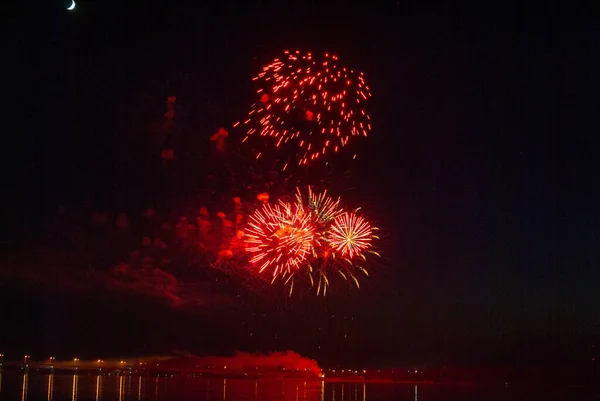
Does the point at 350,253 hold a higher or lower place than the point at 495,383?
higher

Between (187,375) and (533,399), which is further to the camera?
(187,375)

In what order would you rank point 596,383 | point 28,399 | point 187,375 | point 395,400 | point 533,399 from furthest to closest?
1. point 187,375
2. point 596,383
3. point 533,399
4. point 395,400
5. point 28,399

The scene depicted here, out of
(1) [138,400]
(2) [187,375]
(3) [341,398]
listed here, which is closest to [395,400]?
(3) [341,398]

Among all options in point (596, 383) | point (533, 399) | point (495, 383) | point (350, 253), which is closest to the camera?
point (350, 253)

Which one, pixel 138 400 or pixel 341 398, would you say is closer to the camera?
pixel 138 400

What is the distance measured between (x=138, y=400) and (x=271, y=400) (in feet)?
19.5

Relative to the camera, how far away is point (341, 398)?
37.9m

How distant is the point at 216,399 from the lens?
32.7 metres

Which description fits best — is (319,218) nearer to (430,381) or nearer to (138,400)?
(138,400)

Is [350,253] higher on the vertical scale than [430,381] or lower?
higher

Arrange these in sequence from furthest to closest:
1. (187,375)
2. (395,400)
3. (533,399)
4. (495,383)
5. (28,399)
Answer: (187,375) → (495,383) → (533,399) → (395,400) → (28,399)

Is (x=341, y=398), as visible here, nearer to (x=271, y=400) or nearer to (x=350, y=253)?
(x=271, y=400)

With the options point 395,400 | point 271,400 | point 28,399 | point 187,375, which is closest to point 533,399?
point 395,400

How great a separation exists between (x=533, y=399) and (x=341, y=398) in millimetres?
11202
